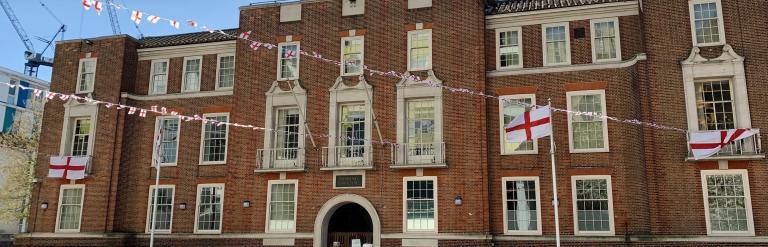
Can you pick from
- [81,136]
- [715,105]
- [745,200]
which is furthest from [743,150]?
[81,136]

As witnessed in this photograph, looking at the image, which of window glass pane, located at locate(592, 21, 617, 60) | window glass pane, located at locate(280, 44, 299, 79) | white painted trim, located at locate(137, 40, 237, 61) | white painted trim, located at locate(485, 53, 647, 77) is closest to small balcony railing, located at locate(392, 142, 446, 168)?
white painted trim, located at locate(485, 53, 647, 77)

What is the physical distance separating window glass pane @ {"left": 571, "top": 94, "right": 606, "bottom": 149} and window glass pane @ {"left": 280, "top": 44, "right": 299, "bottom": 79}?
10.7m

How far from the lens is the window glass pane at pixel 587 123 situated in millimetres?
22438

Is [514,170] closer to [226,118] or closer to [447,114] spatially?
[447,114]

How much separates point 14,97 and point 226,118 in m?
52.5

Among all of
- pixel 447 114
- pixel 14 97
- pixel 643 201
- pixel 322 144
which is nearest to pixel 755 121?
pixel 643 201

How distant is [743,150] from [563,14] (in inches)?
297

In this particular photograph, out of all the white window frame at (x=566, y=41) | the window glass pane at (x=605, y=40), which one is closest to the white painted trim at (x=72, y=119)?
the white window frame at (x=566, y=41)

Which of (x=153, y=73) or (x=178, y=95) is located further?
(x=153, y=73)

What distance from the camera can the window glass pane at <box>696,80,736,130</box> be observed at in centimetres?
2083

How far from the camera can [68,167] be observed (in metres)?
27.0

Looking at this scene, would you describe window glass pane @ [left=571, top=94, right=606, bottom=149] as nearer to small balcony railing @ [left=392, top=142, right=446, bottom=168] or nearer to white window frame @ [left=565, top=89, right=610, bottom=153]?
white window frame @ [left=565, top=89, right=610, bottom=153]

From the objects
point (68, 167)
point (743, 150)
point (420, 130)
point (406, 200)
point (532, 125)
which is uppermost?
point (420, 130)

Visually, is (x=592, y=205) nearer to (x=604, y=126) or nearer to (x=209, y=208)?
(x=604, y=126)
